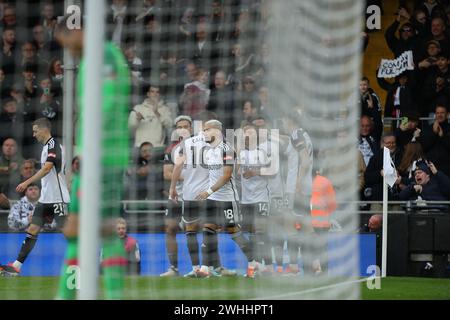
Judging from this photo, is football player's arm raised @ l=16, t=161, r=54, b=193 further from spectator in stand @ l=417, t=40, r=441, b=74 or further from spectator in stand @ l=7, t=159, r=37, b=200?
spectator in stand @ l=417, t=40, r=441, b=74

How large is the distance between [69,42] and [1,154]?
6.84 metres

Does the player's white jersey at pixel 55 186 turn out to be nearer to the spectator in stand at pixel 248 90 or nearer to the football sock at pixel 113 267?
the spectator in stand at pixel 248 90

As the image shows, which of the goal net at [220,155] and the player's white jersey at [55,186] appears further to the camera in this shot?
the player's white jersey at [55,186]

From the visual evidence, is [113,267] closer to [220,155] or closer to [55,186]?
[220,155]

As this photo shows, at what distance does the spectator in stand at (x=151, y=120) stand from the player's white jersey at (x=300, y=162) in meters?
1.27

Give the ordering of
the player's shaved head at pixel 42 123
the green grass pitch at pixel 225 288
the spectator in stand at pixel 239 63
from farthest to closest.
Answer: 1. the player's shaved head at pixel 42 123
2. the spectator in stand at pixel 239 63
3. the green grass pitch at pixel 225 288

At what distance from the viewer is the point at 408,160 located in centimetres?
1558

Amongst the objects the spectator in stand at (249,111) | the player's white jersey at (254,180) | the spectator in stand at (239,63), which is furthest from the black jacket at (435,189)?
the spectator in stand at (239,63)

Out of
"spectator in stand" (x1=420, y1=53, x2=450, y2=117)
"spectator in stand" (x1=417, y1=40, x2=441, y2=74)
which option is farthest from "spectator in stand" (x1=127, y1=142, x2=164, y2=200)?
"spectator in stand" (x1=417, y1=40, x2=441, y2=74)

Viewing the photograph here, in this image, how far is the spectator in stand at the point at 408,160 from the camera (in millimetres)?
15523

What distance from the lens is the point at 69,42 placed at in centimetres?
683

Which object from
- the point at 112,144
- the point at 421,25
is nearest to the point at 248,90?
the point at 112,144

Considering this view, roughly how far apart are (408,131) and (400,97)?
3.05 ft
